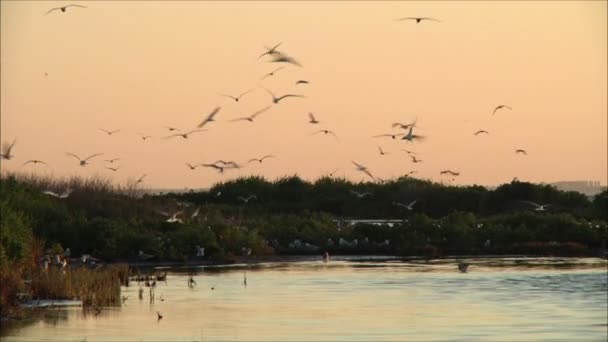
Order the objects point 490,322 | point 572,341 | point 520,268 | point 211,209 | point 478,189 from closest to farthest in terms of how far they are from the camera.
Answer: point 572,341 → point 490,322 → point 520,268 → point 211,209 → point 478,189

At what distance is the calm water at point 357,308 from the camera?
38.8 metres

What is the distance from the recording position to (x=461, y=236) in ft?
256

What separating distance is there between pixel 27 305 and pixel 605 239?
40.7 metres

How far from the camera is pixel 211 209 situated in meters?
89.9

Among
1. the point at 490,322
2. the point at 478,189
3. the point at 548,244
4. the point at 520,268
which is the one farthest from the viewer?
the point at 478,189

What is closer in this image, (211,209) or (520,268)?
(520,268)

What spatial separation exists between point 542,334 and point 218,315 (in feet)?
31.3

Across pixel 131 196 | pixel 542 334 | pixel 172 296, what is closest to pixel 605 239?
pixel 131 196

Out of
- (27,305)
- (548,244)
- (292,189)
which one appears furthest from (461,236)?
(27,305)

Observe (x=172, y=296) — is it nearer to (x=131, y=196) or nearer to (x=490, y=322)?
(x=490, y=322)

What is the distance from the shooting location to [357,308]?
149ft

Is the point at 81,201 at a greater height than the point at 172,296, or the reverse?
the point at 81,201

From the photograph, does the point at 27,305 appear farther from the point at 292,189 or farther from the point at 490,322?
the point at 292,189

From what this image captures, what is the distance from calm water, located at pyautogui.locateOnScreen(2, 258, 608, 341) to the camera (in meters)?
38.8
